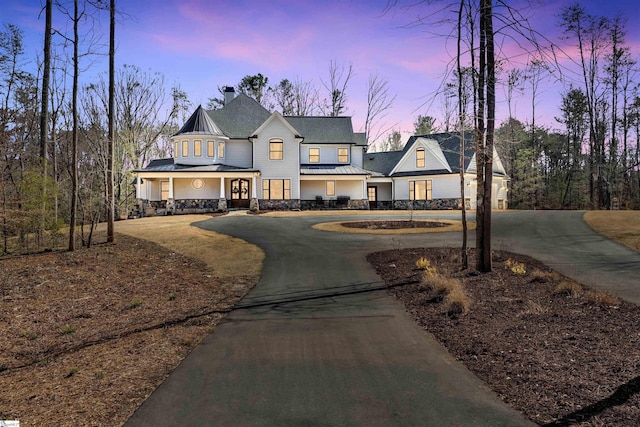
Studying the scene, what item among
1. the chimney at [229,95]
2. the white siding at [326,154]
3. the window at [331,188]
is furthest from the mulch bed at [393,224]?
the chimney at [229,95]

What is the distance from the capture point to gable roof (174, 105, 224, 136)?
3284 centimetres

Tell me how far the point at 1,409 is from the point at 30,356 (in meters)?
2.03

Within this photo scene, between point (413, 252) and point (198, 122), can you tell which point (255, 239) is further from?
point (198, 122)

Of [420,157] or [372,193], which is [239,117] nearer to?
[372,193]

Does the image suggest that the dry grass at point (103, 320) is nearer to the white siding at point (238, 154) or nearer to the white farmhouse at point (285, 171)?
the white farmhouse at point (285, 171)

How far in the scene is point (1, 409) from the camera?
4082 mm

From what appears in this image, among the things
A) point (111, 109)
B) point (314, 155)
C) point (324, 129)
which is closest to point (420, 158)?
point (324, 129)

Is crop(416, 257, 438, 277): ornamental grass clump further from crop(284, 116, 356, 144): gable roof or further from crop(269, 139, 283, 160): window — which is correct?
crop(284, 116, 356, 144): gable roof

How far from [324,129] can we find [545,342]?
33.5 metres

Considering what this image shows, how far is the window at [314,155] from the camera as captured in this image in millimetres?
36531

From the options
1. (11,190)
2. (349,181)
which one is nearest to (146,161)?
(349,181)

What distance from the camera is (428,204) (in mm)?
35500

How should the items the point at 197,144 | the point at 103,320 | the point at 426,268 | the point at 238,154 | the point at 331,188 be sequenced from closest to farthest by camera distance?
1. the point at 103,320
2. the point at 426,268
3. the point at 197,144
4. the point at 238,154
5. the point at 331,188

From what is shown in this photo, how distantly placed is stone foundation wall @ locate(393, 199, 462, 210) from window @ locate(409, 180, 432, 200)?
385mm
